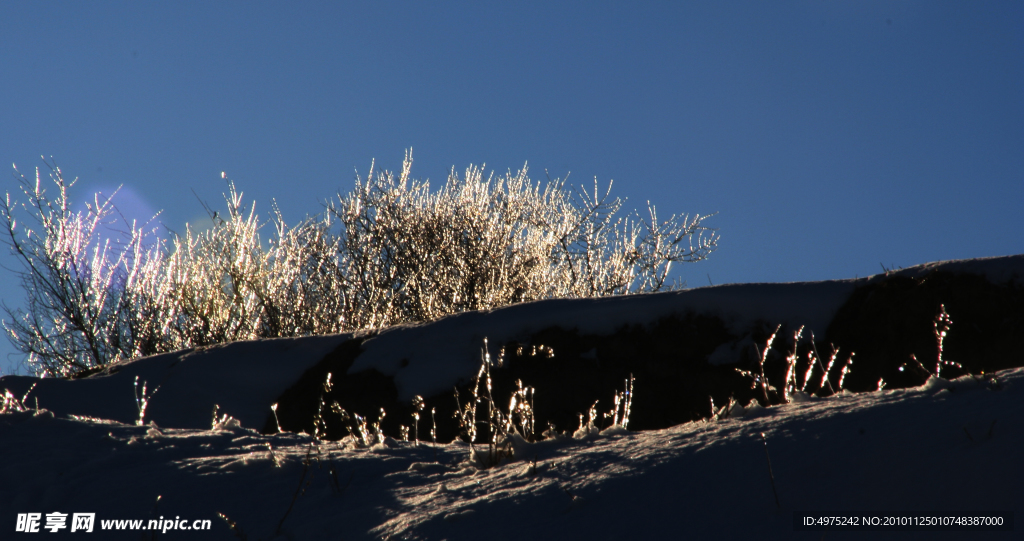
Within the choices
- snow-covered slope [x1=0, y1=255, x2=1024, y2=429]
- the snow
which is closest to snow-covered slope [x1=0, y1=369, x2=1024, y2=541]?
the snow

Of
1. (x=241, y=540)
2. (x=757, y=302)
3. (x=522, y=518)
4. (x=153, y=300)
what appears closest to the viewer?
(x=522, y=518)

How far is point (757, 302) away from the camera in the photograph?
190 inches

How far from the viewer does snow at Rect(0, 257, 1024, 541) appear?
1.68 meters

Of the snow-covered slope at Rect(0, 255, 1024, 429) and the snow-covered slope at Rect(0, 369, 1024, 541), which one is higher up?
the snow-covered slope at Rect(0, 255, 1024, 429)

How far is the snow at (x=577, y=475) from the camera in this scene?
1.68 meters

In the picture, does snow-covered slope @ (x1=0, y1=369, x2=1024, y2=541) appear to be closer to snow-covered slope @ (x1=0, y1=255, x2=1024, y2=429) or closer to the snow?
the snow

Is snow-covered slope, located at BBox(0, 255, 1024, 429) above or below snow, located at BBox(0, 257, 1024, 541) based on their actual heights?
above

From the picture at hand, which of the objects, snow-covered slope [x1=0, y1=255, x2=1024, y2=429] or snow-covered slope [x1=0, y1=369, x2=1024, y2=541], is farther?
snow-covered slope [x1=0, y1=255, x2=1024, y2=429]

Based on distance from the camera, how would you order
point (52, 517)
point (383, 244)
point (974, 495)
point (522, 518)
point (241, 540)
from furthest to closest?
point (383, 244) < point (52, 517) < point (241, 540) < point (522, 518) < point (974, 495)

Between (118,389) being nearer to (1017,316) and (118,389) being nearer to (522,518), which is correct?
(522,518)

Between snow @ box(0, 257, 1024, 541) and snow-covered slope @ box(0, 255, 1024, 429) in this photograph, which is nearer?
snow @ box(0, 257, 1024, 541)

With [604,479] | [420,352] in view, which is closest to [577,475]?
[604,479]

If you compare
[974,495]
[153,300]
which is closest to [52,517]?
[974,495]

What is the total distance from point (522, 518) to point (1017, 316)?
4167 millimetres
